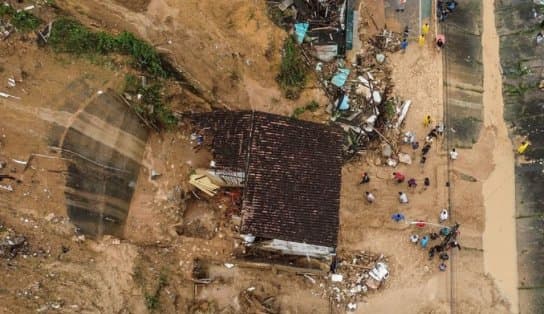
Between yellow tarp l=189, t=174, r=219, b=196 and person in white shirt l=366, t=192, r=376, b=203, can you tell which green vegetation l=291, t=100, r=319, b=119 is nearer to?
person in white shirt l=366, t=192, r=376, b=203

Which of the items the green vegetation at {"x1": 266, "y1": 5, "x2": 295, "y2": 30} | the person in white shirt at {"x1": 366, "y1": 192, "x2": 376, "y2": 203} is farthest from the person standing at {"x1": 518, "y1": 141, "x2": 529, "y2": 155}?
the green vegetation at {"x1": 266, "y1": 5, "x2": 295, "y2": 30}

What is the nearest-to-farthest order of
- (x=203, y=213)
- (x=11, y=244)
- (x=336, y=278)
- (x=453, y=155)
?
(x=11, y=244) → (x=203, y=213) → (x=336, y=278) → (x=453, y=155)

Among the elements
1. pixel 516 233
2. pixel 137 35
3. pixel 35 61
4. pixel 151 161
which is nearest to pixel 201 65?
pixel 137 35

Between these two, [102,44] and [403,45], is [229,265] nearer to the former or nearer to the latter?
[102,44]

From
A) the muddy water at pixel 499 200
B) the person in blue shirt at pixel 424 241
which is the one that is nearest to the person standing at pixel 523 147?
the muddy water at pixel 499 200

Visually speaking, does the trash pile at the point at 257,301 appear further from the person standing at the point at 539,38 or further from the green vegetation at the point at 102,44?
the person standing at the point at 539,38

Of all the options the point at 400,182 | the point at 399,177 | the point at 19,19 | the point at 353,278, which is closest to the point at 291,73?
the point at 399,177
